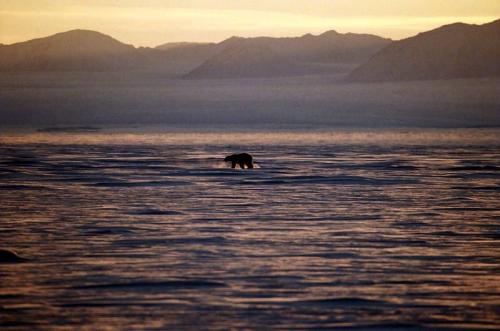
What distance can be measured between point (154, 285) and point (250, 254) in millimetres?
2938

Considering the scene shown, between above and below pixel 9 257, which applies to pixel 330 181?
below

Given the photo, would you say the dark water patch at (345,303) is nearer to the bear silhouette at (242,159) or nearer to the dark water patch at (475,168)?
the bear silhouette at (242,159)

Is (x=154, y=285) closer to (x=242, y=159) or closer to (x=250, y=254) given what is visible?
(x=250, y=254)

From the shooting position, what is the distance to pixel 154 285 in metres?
13.3

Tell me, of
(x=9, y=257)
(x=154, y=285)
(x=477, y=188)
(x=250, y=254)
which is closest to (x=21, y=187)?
(x=477, y=188)

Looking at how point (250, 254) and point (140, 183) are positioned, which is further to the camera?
point (140, 183)

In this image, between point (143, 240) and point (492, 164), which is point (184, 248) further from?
point (492, 164)

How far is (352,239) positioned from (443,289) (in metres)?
4.79

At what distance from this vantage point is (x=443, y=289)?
13.2 m

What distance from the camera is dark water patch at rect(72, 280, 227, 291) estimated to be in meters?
13.1

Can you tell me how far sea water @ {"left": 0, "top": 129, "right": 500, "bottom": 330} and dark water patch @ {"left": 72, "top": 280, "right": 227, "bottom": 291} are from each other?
1.0 inches

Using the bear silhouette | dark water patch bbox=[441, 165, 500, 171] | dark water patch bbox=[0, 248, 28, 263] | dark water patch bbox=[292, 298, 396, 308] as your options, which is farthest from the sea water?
dark water patch bbox=[441, 165, 500, 171]

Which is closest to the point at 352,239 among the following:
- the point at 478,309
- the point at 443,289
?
the point at 443,289

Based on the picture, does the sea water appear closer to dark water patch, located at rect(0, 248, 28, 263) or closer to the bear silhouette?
dark water patch, located at rect(0, 248, 28, 263)
